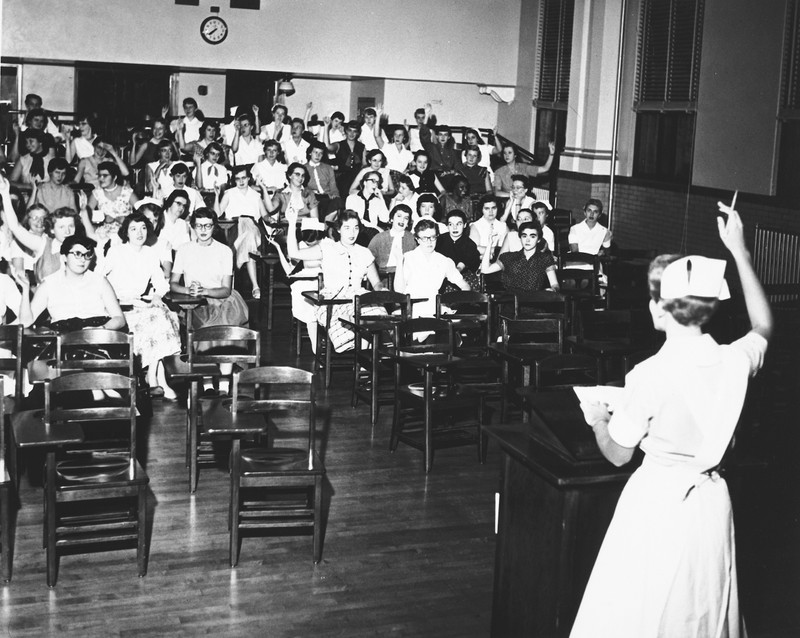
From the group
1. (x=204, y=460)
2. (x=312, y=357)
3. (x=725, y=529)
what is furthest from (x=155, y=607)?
(x=312, y=357)

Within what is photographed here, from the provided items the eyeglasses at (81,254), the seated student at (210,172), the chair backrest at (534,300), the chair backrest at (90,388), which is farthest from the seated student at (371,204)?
the chair backrest at (90,388)

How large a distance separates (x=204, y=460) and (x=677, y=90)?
8652 mm

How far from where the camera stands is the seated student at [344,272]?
25.7 ft

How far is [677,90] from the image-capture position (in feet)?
41.4

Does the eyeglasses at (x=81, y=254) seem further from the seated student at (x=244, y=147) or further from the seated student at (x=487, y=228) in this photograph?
the seated student at (x=244, y=147)

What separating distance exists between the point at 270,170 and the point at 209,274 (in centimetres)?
487

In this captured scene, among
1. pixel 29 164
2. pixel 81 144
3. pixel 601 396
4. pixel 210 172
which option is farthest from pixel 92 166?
pixel 601 396

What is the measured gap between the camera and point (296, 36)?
50.9 ft

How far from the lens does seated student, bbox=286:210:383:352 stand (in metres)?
7.84

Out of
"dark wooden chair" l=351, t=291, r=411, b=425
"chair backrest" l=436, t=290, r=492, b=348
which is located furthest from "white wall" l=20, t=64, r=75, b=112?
"chair backrest" l=436, t=290, r=492, b=348

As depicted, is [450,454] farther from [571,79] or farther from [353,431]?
[571,79]

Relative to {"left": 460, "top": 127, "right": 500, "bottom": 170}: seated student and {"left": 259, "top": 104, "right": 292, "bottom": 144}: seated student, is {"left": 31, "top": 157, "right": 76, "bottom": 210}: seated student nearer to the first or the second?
{"left": 259, "top": 104, "right": 292, "bottom": 144}: seated student

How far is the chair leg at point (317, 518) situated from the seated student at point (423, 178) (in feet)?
24.6

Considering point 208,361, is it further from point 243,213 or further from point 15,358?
point 243,213
